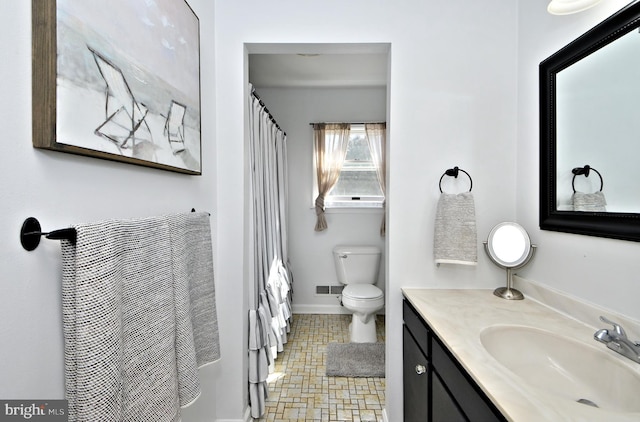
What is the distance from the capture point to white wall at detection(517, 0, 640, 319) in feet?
3.15

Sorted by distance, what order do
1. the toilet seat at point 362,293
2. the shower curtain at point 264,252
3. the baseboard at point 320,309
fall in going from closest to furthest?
1. the shower curtain at point 264,252
2. the toilet seat at point 362,293
3. the baseboard at point 320,309

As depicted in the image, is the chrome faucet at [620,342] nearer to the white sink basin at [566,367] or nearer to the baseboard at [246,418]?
the white sink basin at [566,367]

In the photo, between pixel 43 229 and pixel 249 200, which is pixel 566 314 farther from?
pixel 43 229

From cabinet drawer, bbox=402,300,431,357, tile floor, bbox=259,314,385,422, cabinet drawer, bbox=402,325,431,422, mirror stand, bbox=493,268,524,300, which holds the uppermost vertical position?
mirror stand, bbox=493,268,524,300

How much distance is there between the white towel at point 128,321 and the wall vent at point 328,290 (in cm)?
222

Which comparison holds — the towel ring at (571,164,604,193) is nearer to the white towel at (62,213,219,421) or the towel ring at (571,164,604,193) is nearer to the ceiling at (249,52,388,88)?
the white towel at (62,213,219,421)

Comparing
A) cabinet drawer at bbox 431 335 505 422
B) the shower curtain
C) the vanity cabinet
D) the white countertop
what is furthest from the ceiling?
cabinet drawer at bbox 431 335 505 422

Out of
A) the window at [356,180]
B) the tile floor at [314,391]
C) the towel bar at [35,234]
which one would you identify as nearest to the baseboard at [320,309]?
the tile floor at [314,391]

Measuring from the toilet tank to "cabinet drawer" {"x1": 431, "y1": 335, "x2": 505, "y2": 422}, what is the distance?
5.94 ft

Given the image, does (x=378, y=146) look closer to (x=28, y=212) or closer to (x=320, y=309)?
(x=320, y=309)

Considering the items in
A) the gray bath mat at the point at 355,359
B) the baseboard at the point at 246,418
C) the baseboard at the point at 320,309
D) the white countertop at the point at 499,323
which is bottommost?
the gray bath mat at the point at 355,359

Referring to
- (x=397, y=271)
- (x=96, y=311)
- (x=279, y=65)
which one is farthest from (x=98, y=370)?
(x=279, y=65)

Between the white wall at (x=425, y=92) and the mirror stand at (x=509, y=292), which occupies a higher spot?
the white wall at (x=425, y=92)

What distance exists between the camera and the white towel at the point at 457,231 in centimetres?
141
